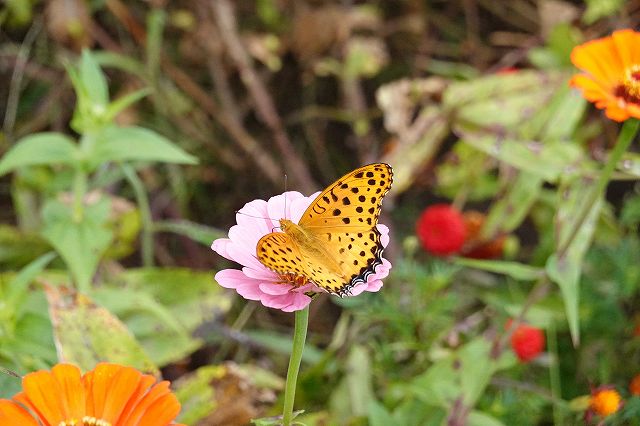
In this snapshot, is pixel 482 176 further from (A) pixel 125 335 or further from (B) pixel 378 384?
(A) pixel 125 335

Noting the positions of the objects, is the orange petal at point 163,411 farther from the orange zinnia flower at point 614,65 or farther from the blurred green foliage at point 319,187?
the orange zinnia flower at point 614,65

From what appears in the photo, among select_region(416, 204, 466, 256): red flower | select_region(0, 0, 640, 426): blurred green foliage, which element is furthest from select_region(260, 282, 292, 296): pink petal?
select_region(416, 204, 466, 256): red flower

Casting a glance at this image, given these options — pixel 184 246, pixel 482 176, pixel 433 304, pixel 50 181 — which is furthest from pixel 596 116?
pixel 50 181

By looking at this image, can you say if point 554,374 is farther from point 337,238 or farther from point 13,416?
point 13,416

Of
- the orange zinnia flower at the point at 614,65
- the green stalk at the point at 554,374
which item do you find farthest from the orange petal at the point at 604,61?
the green stalk at the point at 554,374

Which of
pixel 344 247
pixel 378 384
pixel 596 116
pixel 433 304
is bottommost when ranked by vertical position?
pixel 378 384

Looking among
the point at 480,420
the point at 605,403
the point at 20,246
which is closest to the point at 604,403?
the point at 605,403

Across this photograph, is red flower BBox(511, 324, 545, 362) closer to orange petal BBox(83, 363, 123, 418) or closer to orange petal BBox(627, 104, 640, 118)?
orange petal BBox(627, 104, 640, 118)
